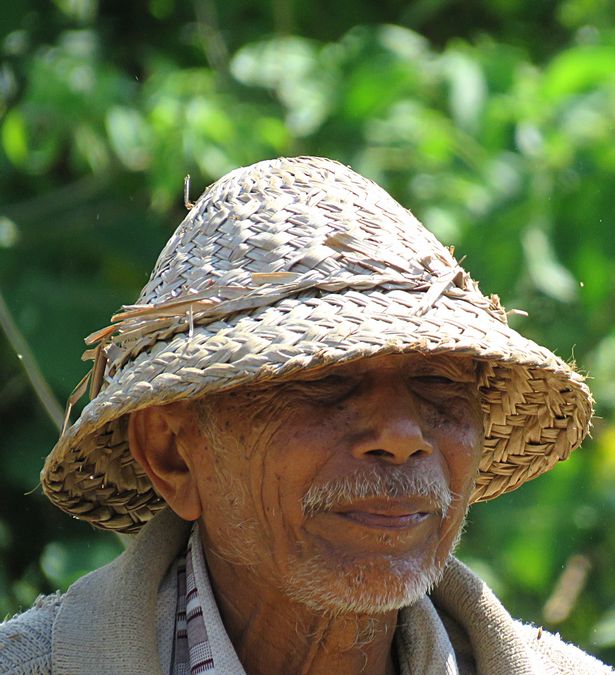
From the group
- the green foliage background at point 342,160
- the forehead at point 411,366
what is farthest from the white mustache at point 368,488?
the green foliage background at point 342,160

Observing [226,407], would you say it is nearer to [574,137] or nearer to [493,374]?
[493,374]

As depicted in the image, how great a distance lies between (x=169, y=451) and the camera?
205cm

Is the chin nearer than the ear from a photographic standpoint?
Yes

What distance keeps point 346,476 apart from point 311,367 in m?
0.18

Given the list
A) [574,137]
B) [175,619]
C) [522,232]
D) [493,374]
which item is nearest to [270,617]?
[175,619]

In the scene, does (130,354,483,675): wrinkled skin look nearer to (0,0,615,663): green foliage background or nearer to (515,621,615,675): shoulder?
(515,621,615,675): shoulder

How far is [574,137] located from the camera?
12.1ft

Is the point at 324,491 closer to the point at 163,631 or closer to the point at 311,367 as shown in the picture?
the point at 311,367

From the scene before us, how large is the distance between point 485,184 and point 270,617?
77.8 inches

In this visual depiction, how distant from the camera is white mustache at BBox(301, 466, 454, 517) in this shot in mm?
1841

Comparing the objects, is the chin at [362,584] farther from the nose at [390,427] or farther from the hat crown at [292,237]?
the hat crown at [292,237]

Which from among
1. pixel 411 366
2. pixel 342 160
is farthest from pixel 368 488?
pixel 342 160

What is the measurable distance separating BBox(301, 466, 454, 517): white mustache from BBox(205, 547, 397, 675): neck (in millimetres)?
187

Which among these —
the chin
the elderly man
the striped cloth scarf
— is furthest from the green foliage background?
the chin
